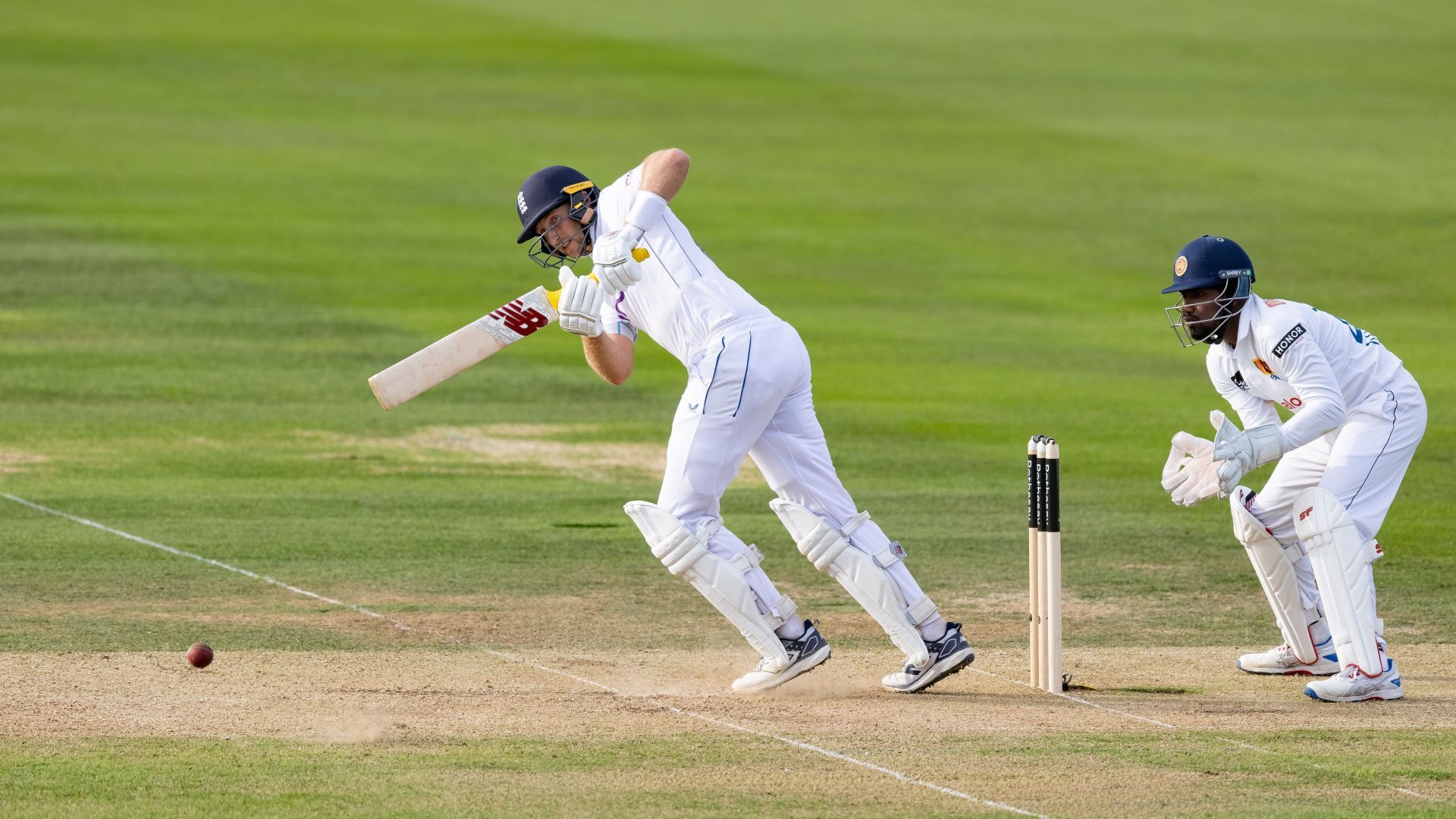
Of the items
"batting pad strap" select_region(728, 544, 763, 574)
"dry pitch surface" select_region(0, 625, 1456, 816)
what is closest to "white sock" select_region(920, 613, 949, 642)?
"dry pitch surface" select_region(0, 625, 1456, 816)

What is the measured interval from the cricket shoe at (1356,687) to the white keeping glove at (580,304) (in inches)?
124

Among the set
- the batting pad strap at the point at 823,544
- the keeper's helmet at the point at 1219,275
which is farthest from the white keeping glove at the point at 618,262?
the keeper's helmet at the point at 1219,275

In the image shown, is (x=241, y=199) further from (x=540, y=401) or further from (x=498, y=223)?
(x=540, y=401)

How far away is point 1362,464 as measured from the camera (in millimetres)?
7719

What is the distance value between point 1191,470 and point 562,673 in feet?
8.86

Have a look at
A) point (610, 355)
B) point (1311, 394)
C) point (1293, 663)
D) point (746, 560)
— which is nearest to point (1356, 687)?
point (1293, 663)

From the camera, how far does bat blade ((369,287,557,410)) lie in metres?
7.85

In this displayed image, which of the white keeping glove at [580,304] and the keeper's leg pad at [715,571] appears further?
the keeper's leg pad at [715,571]

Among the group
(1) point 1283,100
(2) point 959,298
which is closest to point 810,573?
(2) point 959,298

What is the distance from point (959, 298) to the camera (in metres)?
20.9

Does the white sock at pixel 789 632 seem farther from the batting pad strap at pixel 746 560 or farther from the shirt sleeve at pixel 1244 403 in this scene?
the shirt sleeve at pixel 1244 403

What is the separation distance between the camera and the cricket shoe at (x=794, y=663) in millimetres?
7664

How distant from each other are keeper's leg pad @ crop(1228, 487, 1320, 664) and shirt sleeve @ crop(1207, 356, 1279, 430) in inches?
11.9

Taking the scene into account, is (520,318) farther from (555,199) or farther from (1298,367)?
(1298,367)
